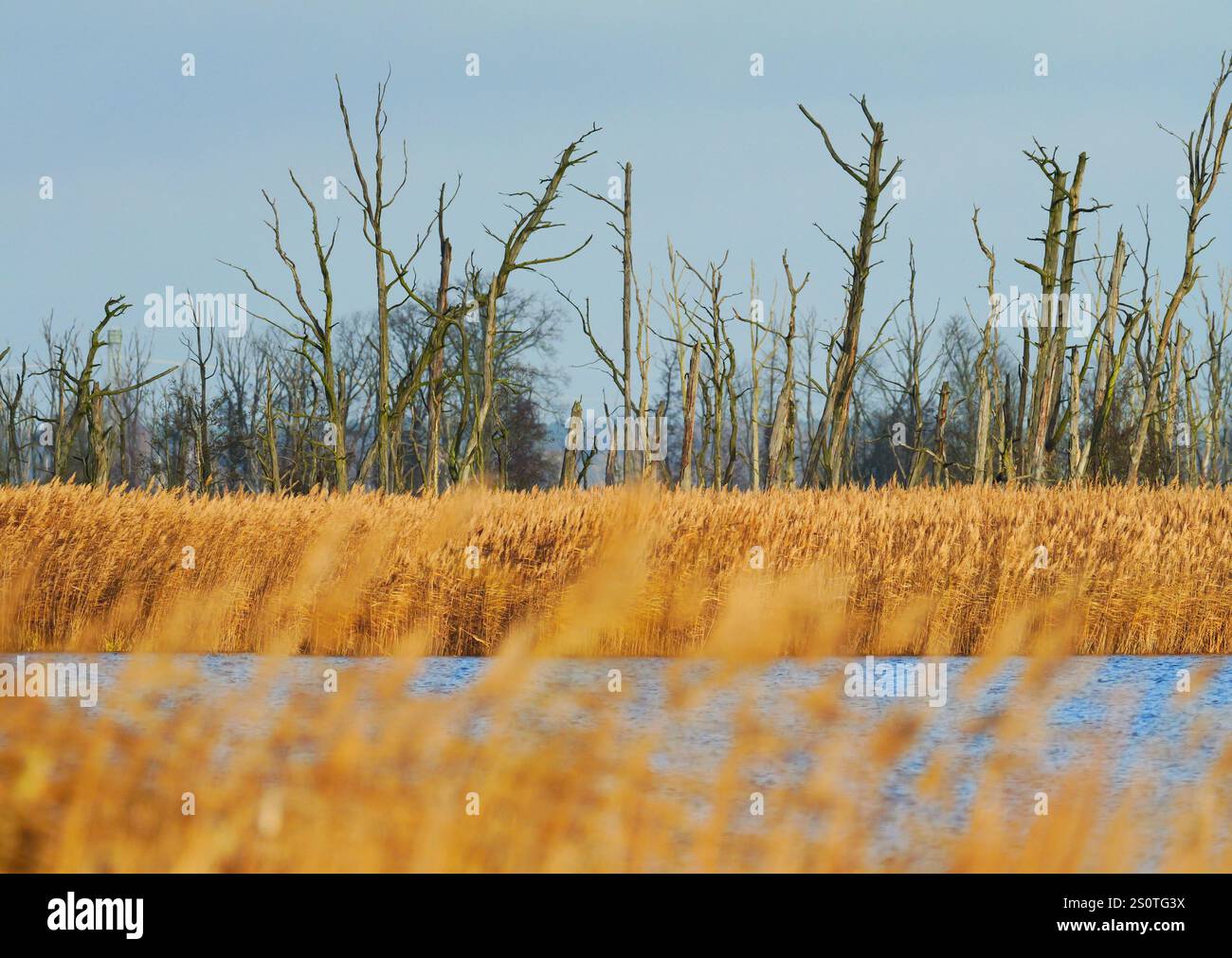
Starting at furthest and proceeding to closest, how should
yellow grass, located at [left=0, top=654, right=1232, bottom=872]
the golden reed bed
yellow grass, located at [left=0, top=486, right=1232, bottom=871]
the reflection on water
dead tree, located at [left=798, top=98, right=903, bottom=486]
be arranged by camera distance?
dead tree, located at [left=798, top=98, right=903, bottom=486] < the golden reed bed < the reflection on water < yellow grass, located at [left=0, top=486, right=1232, bottom=871] < yellow grass, located at [left=0, top=654, right=1232, bottom=872]

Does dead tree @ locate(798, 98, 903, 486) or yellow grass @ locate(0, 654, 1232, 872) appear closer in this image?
yellow grass @ locate(0, 654, 1232, 872)

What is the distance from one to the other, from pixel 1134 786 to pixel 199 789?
14.6ft

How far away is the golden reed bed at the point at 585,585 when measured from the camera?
39.0 feet

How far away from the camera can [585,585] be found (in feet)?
39.4

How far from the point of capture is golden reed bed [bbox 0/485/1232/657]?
1188 cm

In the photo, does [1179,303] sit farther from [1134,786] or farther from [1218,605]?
[1134,786]

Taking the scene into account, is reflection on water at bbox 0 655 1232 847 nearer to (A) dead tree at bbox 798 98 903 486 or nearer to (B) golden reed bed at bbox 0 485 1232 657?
(B) golden reed bed at bbox 0 485 1232 657

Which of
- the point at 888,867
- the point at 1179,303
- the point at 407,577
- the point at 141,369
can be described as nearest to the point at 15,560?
the point at 407,577

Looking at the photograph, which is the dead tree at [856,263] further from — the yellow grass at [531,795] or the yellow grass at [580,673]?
the yellow grass at [531,795]

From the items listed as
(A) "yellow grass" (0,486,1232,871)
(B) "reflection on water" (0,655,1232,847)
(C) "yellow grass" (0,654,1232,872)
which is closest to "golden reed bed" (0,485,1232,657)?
(A) "yellow grass" (0,486,1232,871)

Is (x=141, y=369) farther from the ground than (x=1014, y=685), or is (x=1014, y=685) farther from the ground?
(x=141, y=369)

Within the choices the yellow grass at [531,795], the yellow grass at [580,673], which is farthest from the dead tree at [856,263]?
the yellow grass at [531,795]

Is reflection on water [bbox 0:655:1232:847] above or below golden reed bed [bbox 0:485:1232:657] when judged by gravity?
below
